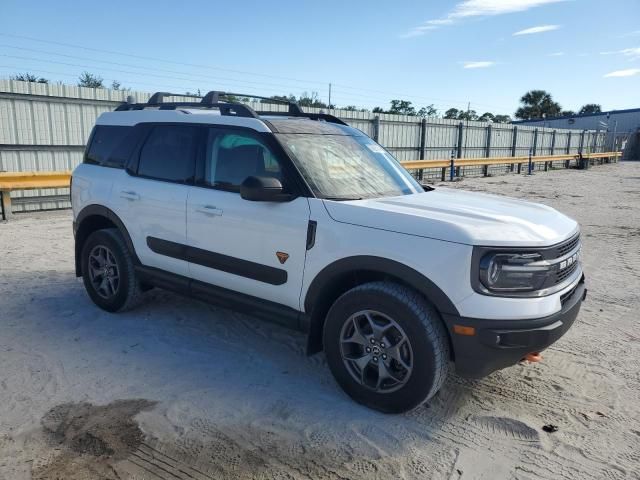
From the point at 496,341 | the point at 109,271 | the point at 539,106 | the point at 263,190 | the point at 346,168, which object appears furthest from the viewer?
the point at 539,106

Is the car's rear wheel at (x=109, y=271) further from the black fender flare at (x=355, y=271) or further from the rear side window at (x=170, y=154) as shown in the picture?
the black fender flare at (x=355, y=271)

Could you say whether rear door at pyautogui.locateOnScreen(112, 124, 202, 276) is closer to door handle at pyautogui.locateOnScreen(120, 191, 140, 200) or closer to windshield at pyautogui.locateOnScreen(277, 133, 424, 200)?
door handle at pyautogui.locateOnScreen(120, 191, 140, 200)

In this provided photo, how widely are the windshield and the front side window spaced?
0.19 m

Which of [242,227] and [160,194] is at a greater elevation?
[160,194]

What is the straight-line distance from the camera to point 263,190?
3494 millimetres

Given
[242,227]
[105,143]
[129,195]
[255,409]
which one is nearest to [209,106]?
[129,195]

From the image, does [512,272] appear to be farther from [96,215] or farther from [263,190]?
[96,215]

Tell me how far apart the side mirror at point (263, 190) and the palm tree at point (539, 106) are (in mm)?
93512

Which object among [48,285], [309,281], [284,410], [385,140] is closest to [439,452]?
[284,410]

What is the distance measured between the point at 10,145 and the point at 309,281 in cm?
1031

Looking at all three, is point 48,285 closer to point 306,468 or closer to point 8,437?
point 8,437

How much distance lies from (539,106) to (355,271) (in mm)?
95577

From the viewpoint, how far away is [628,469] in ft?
9.32

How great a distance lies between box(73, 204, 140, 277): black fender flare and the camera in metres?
4.80
